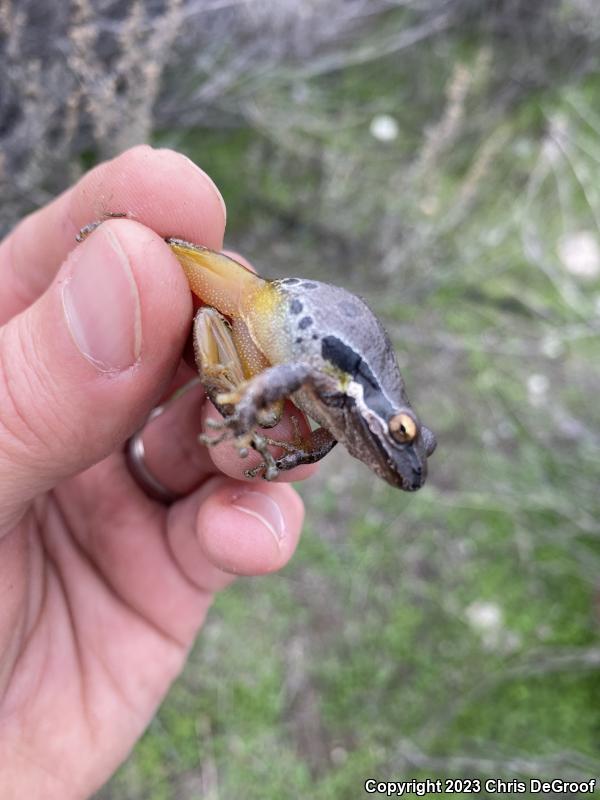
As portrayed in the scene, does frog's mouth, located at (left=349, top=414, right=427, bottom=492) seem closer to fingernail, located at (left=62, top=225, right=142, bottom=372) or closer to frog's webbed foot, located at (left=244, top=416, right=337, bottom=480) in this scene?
frog's webbed foot, located at (left=244, top=416, right=337, bottom=480)

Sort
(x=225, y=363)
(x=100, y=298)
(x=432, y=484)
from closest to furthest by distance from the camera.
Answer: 1. (x=100, y=298)
2. (x=225, y=363)
3. (x=432, y=484)

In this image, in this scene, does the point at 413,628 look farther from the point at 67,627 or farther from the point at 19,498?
the point at 19,498

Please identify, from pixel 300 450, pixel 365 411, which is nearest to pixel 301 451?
pixel 300 450

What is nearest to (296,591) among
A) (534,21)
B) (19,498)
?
(19,498)

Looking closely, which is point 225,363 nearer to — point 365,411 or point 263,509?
point 365,411

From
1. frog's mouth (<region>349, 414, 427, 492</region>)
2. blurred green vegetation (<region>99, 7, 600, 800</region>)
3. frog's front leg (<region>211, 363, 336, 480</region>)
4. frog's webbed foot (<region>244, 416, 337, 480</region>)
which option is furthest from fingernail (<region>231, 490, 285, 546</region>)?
blurred green vegetation (<region>99, 7, 600, 800</region>)
